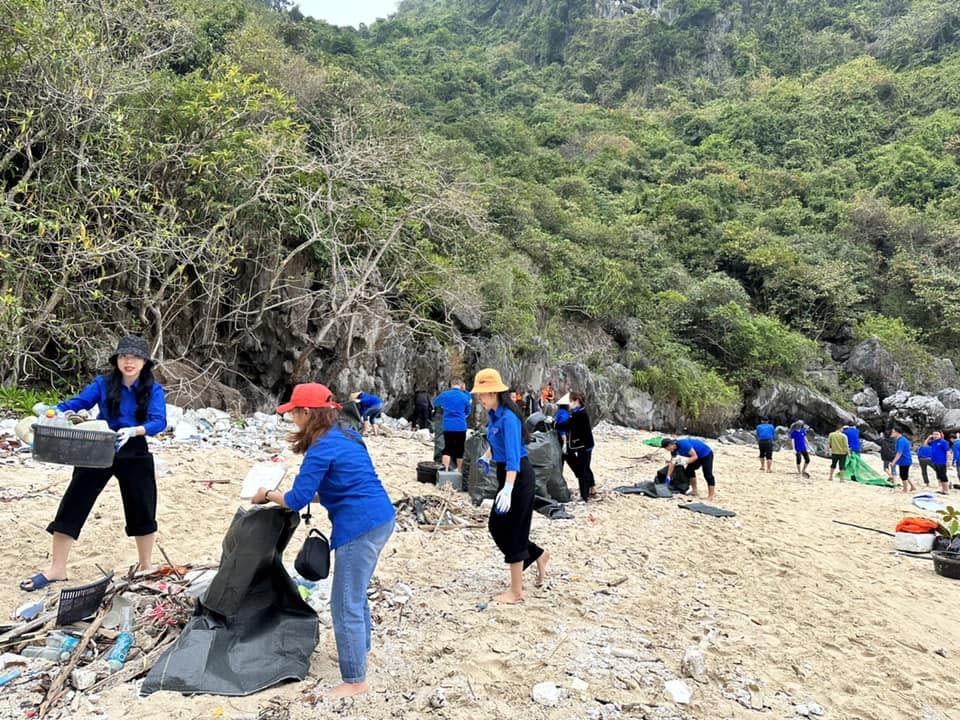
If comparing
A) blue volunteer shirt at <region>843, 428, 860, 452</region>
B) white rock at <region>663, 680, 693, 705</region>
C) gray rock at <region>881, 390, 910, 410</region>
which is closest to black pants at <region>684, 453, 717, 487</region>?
white rock at <region>663, 680, 693, 705</region>

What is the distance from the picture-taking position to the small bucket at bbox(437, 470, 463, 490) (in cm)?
694

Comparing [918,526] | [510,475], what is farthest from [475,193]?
[510,475]

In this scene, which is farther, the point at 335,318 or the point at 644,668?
the point at 335,318

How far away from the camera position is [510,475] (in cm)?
384

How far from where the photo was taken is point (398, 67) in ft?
134

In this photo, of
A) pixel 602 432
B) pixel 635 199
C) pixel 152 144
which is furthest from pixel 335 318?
pixel 635 199

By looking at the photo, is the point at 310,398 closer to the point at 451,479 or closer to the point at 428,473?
the point at 451,479

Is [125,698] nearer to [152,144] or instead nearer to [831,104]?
[152,144]

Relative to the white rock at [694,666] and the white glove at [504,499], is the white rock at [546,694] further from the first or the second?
the white glove at [504,499]

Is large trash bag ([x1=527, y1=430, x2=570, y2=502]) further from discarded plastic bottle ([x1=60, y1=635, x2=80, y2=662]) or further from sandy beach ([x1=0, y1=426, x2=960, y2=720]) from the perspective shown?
discarded plastic bottle ([x1=60, y1=635, x2=80, y2=662])

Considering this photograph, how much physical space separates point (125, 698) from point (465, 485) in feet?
14.9

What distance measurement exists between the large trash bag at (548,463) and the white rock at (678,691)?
3.44 meters

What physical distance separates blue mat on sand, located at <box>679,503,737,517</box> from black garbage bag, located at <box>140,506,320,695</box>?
572 cm

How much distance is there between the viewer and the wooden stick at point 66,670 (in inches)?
98.6
